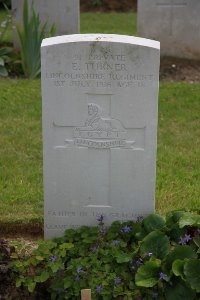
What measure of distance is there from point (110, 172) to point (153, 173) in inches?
9.9

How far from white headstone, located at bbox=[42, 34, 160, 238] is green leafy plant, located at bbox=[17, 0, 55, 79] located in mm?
3892

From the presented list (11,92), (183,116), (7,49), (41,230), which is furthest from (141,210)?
(7,49)

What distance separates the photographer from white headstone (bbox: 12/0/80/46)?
27.8 ft

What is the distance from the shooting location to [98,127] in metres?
3.71

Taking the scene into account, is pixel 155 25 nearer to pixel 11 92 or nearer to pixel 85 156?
pixel 11 92

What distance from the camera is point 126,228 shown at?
3695 mm

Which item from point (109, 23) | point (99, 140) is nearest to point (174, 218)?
point (99, 140)

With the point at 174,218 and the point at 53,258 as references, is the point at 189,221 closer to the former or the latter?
the point at 174,218

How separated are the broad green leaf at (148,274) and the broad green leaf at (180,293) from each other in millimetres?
93

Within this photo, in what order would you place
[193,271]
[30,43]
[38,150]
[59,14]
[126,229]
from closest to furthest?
[193,271] < [126,229] < [38,150] < [30,43] < [59,14]

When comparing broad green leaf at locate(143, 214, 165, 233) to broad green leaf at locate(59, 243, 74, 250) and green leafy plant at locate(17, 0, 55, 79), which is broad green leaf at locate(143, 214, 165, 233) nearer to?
broad green leaf at locate(59, 243, 74, 250)

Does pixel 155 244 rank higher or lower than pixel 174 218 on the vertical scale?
lower

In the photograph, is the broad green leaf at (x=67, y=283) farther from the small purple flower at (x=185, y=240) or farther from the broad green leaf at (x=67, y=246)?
the small purple flower at (x=185, y=240)

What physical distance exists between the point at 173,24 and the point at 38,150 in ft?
12.2
